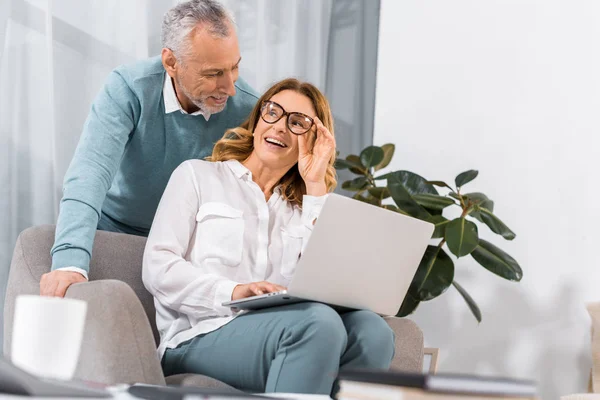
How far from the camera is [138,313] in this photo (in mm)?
1272

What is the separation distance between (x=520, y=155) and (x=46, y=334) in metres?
2.55

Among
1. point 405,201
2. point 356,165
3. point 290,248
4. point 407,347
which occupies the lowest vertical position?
point 407,347

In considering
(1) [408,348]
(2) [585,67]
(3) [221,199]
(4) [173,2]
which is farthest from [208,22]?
(2) [585,67]

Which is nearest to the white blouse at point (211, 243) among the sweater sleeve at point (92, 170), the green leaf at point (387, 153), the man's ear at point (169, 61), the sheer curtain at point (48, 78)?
the sweater sleeve at point (92, 170)

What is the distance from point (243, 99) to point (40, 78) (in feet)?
1.93

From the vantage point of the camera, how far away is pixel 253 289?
5.01 ft

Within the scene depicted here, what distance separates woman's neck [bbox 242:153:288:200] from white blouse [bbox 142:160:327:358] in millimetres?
25

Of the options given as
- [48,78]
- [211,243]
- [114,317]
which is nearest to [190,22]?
[48,78]

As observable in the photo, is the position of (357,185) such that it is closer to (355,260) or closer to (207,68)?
(207,68)

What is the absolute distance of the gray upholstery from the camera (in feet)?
4.00

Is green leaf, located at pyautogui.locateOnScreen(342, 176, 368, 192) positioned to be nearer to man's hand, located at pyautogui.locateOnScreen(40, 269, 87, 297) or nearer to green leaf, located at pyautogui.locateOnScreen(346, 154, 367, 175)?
green leaf, located at pyautogui.locateOnScreen(346, 154, 367, 175)

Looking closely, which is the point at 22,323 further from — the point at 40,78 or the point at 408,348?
the point at 40,78

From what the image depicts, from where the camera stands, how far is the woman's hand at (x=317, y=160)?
6.36ft

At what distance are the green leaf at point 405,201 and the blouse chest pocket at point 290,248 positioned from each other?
707 millimetres
